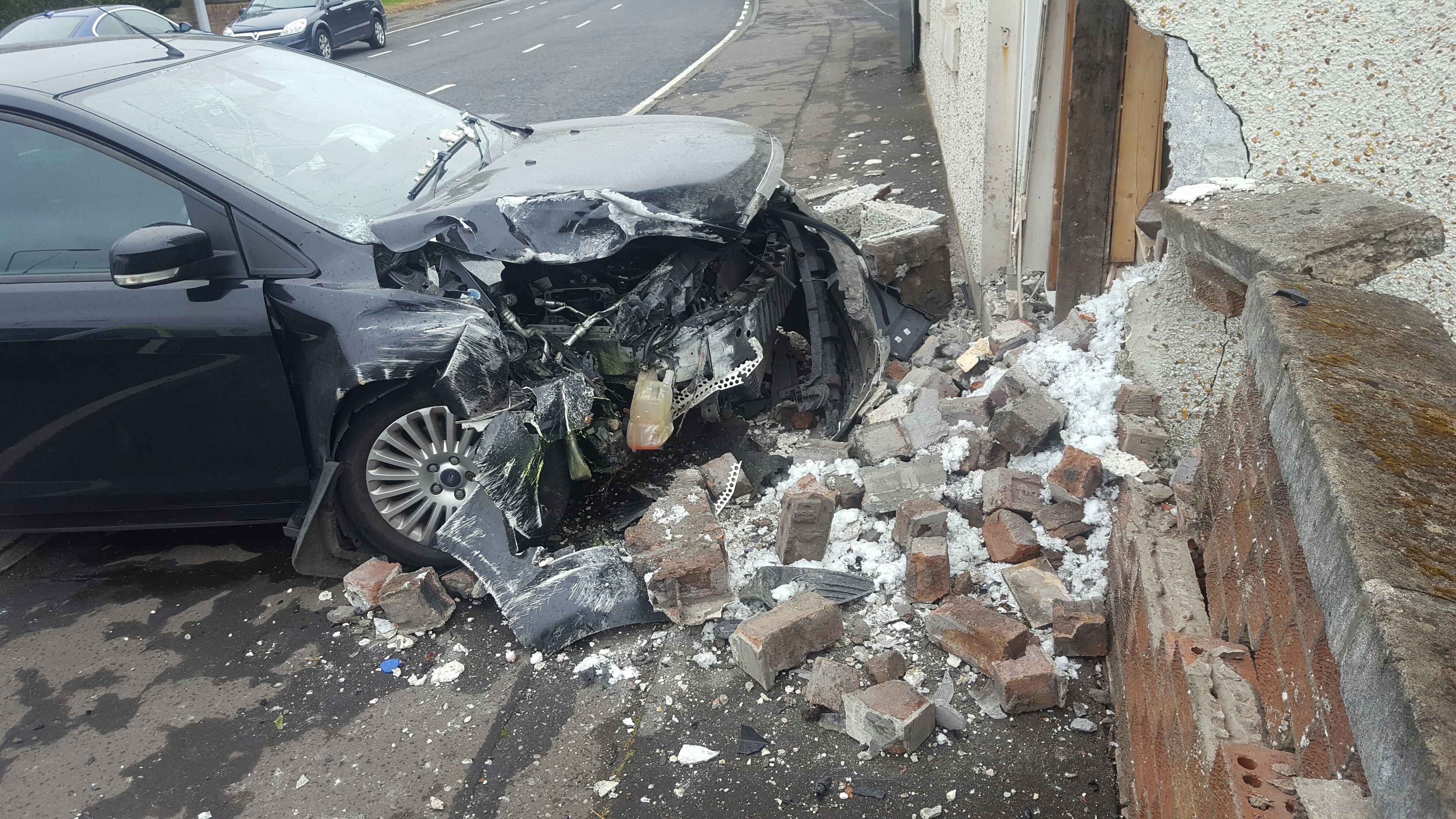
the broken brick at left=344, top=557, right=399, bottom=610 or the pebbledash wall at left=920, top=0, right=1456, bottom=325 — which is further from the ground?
the pebbledash wall at left=920, top=0, right=1456, bottom=325

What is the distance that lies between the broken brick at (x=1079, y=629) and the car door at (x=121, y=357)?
8.99ft

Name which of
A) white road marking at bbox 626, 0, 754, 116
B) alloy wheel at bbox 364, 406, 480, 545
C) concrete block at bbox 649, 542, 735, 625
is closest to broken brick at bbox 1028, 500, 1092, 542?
concrete block at bbox 649, 542, 735, 625

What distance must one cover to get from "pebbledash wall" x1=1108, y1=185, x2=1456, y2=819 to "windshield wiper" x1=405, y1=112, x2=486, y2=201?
9.51 ft

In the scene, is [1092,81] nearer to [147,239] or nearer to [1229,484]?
[1229,484]

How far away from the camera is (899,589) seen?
312cm

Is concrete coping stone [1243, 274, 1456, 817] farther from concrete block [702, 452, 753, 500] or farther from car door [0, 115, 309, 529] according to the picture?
car door [0, 115, 309, 529]

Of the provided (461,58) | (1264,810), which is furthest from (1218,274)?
(461,58)

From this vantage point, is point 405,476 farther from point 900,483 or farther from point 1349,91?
point 1349,91

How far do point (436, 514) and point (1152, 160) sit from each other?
3.46 m

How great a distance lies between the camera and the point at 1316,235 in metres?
1.95

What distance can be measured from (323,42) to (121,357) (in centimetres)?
1611

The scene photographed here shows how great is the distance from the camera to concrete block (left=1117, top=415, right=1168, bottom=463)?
300 cm

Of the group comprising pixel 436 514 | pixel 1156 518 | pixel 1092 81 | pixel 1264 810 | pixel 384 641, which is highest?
pixel 1092 81

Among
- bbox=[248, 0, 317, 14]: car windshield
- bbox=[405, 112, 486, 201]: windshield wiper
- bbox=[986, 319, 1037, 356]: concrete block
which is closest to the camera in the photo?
bbox=[405, 112, 486, 201]: windshield wiper
